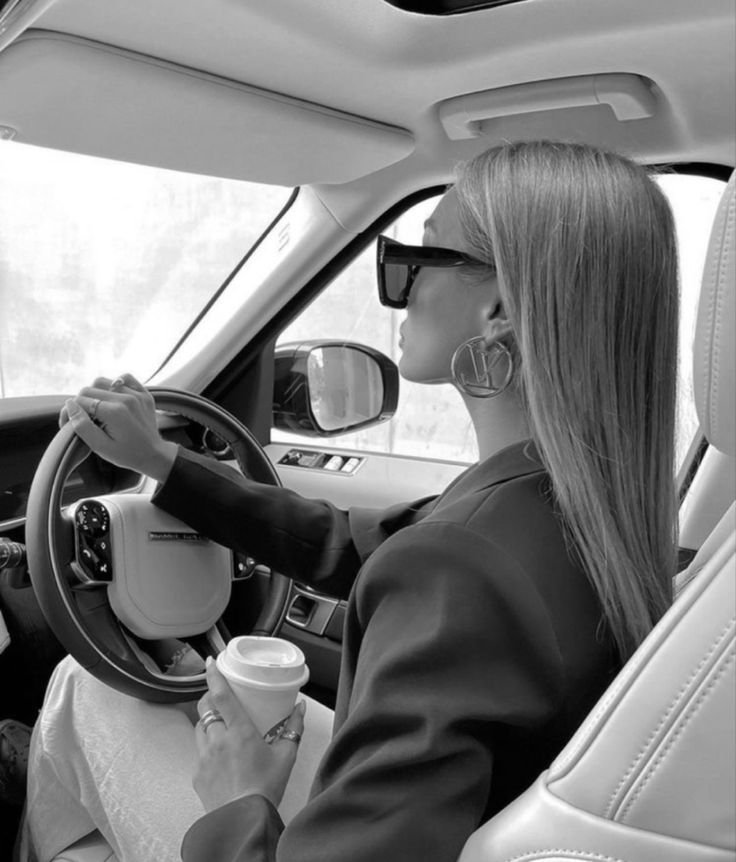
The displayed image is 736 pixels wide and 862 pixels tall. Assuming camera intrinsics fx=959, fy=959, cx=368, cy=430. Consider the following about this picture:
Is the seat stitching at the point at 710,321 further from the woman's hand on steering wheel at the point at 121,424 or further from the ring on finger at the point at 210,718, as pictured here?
the woman's hand on steering wheel at the point at 121,424

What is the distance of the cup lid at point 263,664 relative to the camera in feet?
3.91

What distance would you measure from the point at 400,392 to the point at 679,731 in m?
1.90

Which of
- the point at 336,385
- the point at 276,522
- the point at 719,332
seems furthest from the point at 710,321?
the point at 336,385

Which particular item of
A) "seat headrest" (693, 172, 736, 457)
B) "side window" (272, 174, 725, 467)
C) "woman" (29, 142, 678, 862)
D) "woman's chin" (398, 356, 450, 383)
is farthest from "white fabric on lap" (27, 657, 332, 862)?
"side window" (272, 174, 725, 467)

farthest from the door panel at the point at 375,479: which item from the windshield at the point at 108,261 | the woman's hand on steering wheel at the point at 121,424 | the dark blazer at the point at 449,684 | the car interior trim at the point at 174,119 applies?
the dark blazer at the point at 449,684

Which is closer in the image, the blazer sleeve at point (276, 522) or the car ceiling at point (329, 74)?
the car ceiling at point (329, 74)

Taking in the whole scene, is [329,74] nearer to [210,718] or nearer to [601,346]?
[601,346]

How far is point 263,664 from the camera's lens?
1197 mm

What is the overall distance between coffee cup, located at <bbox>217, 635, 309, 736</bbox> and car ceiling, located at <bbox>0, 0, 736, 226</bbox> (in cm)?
86

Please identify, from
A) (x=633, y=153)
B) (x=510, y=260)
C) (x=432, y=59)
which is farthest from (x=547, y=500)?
(x=633, y=153)

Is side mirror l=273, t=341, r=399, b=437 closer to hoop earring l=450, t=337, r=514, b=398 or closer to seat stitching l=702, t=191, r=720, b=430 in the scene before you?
hoop earring l=450, t=337, r=514, b=398

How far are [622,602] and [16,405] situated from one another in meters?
1.49

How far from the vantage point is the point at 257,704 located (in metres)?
1.21

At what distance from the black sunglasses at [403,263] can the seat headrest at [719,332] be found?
427mm
